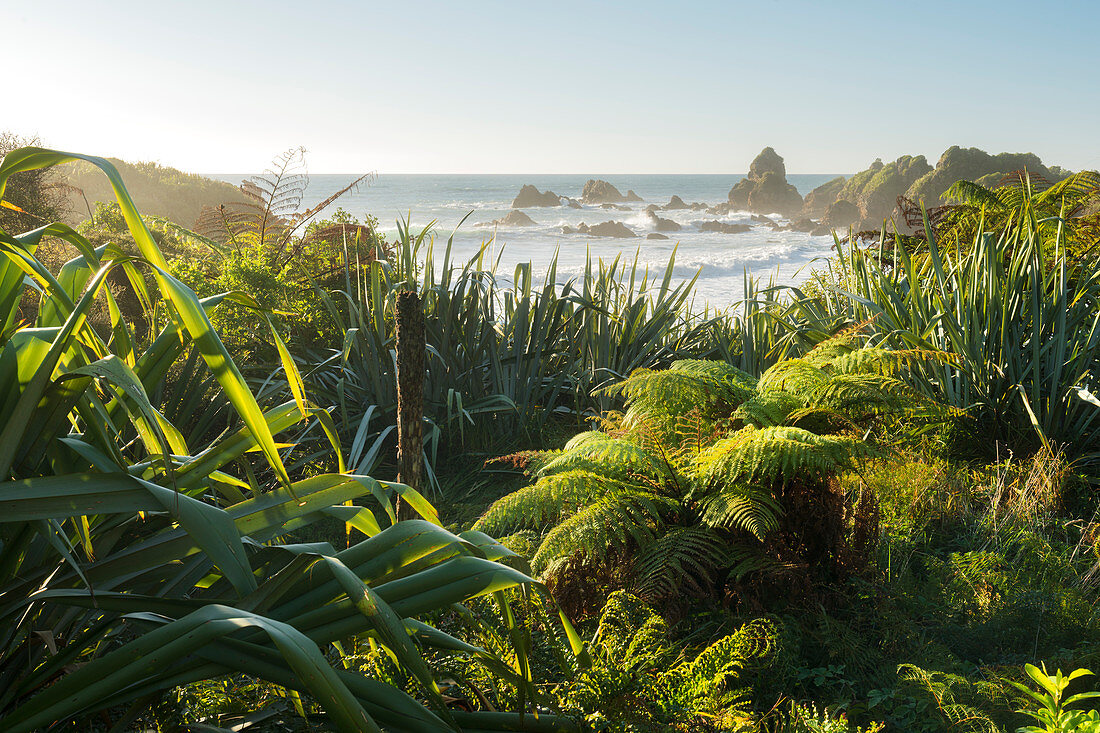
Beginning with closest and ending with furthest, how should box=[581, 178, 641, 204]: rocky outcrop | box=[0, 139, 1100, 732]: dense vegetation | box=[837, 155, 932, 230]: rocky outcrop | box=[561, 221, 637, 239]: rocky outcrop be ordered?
box=[0, 139, 1100, 732]: dense vegetation → box=[561, 221, 637, 239]: rocky outcrop → box=[837, 155, 932, 230]: rocky outcrop → box=[581, 178, 641, 204]: rocky outcrop

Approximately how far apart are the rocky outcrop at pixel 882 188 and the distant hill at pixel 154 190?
127ft

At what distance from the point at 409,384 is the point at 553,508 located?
716mm

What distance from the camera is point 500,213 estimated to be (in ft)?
155

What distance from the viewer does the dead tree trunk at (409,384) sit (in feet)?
8.11

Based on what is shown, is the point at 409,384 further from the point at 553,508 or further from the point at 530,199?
the point at 530,199

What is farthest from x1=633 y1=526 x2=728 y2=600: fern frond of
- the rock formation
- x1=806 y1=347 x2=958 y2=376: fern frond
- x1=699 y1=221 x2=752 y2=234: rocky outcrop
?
the rock formation

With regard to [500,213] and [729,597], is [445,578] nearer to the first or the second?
[729,597]

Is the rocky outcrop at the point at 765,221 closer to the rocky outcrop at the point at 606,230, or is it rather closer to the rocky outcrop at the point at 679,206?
the rocky outcrop at the point at 679,206

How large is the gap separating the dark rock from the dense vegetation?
55.0 m

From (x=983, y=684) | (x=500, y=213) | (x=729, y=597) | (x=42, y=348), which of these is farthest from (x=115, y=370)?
(x=500, y=213)

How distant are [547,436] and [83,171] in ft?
77.9

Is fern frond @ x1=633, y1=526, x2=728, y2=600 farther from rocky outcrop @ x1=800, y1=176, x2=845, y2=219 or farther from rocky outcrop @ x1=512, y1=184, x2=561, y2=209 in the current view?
rocky outcrop @ x1=800, y1=176, x2=845, y2=219

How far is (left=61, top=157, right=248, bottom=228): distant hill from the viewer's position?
20203mm

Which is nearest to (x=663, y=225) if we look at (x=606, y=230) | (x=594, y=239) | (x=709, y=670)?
(x=606, y=230)
